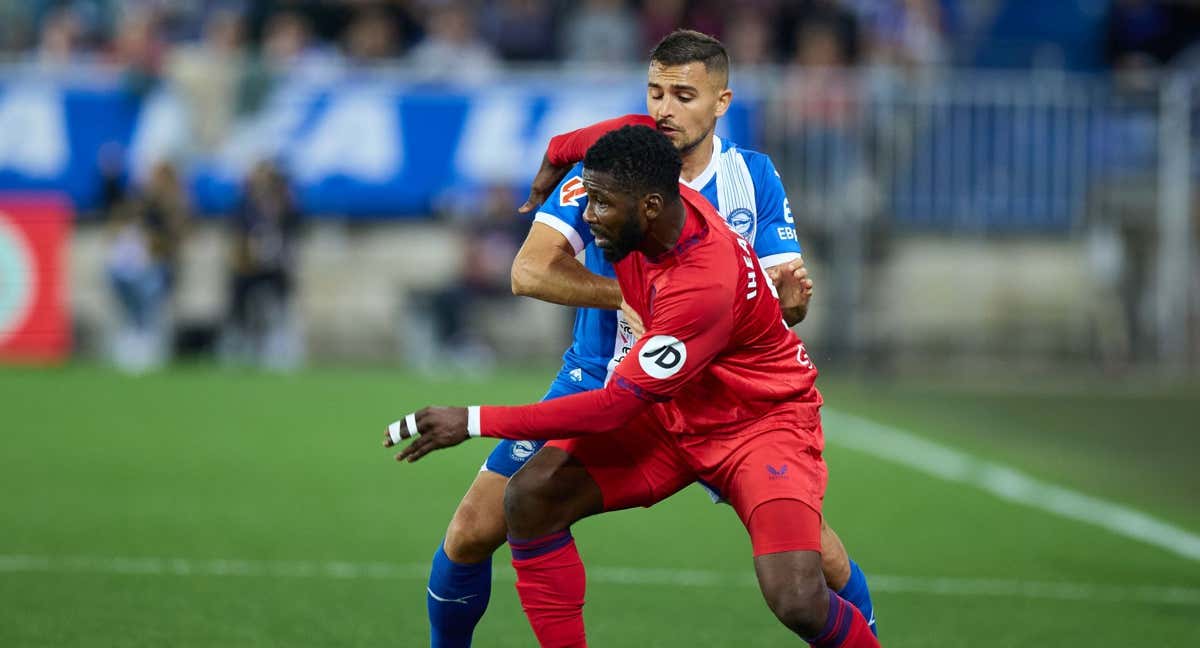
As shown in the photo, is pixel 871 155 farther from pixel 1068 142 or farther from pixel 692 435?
pixel 692 435

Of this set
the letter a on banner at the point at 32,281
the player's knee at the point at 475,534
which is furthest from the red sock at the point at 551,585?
the letter a on banner at the point at 32,281

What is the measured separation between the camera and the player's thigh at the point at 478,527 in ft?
20.1

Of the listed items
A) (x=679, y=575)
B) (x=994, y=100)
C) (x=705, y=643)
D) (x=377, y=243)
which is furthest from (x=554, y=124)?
(x=705, y=643)

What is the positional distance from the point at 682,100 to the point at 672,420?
1145 millimetres

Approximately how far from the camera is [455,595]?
6.23m

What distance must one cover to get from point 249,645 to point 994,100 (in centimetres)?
1388

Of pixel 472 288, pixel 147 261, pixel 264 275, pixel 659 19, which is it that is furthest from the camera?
pixel 659 19

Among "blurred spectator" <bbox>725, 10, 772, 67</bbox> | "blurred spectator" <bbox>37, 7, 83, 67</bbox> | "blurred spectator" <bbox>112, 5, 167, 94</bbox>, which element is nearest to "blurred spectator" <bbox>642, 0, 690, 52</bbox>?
"blurred spectator" <bbox>725, 10, 772, 67</bbox>

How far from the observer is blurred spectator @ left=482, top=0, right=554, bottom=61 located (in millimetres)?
19484

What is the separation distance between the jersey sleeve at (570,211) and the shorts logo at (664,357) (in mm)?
730

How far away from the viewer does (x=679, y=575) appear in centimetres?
877

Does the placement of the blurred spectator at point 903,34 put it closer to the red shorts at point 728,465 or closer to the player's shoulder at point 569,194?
the player's shoulder at point 569,194

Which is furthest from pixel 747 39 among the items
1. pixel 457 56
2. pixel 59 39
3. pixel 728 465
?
pixel 728 465

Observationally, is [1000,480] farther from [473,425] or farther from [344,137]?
[344,137]
